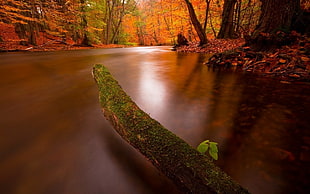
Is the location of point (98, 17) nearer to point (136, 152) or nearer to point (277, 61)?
point (277, 61)

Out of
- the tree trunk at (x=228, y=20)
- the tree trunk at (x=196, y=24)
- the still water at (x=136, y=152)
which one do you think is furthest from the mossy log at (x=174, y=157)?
the tree trunk at (x=228, y=20)

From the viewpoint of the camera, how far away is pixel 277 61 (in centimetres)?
321

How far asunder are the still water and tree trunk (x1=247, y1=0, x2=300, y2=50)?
1.97 meters

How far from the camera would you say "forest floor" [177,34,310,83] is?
2764mm

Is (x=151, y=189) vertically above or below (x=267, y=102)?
below

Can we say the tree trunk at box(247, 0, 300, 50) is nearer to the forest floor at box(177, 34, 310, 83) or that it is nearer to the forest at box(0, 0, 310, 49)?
the forest at box(0, 0, 310, 49)

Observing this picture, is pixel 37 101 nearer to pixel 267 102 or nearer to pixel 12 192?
pixel 12 192

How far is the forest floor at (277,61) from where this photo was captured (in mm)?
2764

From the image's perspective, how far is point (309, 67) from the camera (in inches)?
105

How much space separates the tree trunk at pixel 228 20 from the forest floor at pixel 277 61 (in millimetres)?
7067

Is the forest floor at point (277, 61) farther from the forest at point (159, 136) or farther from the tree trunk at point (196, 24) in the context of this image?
the tree trunk at point (196, 24)

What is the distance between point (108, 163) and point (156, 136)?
40 cm

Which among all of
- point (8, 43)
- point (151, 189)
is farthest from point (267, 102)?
point (8, 43)

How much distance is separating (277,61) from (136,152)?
3.84 m
